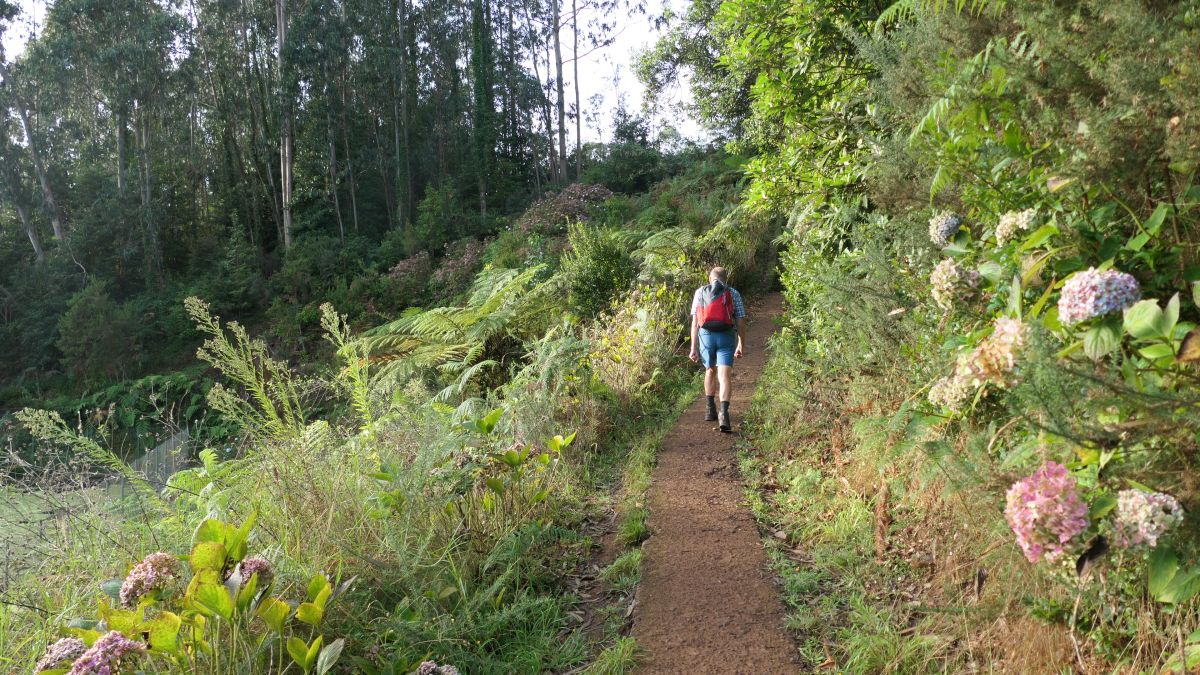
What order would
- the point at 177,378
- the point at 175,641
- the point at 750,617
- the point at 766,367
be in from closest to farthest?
the point at 175,641 → the point at 750,617 → the point at 766,367 → the point at 177,378

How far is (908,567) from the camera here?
2.90 m

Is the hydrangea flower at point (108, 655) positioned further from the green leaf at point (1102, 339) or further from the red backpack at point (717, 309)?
the red backpack at point (717, 309)

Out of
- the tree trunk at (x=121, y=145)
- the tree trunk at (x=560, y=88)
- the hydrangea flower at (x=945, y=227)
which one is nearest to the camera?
the hydrangea flower at (x=945, y=227)

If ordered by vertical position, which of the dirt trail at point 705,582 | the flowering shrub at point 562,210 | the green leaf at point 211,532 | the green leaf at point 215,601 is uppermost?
the flowering shrub at point 562,210

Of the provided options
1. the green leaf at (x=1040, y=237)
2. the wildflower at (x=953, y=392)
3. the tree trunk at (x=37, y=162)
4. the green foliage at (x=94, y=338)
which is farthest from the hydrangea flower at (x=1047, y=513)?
the tree trunk at (x=37, y=162)

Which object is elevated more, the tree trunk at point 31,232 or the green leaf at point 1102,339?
the tree trunk at point 31,232

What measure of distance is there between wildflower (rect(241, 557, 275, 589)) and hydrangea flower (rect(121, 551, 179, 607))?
0.25 meters

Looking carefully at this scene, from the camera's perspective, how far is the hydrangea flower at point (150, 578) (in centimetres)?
210

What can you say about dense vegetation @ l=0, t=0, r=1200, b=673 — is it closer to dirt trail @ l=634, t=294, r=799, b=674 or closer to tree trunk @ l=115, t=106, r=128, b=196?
dirt trail @ l=634, t=294, r=799, b=674

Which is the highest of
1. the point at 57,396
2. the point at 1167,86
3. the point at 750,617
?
the point at 1167,86

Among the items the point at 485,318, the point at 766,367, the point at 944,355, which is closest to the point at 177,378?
the point at 485,318

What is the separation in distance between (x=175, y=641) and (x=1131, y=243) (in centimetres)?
287

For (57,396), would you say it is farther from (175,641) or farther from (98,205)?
(175,641)

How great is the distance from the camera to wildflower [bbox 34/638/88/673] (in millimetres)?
1828
